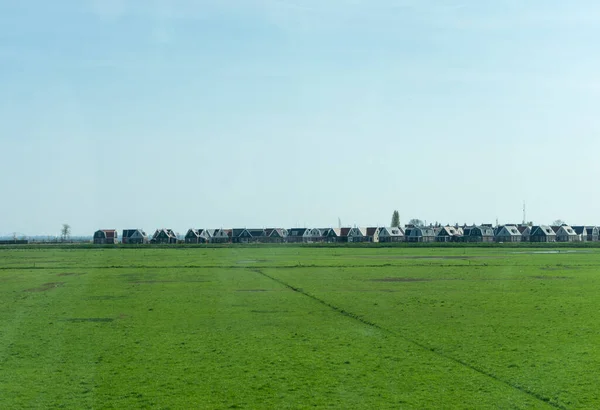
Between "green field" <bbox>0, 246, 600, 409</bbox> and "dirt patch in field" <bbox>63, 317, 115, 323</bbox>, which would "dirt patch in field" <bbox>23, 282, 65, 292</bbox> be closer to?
"green field" <bbox>0, 246, 600, 409</bbox>

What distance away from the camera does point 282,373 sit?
19.7m

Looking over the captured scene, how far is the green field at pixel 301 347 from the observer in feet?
56.6

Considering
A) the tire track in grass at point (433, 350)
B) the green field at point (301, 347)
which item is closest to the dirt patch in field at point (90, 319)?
the green field at point (301, 347)

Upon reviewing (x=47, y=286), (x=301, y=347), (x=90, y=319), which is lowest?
(x=301, y=347)

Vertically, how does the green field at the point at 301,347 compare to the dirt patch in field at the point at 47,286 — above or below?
below

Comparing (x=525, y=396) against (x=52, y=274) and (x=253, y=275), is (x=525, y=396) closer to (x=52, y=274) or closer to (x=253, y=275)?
(x=253, y=275)

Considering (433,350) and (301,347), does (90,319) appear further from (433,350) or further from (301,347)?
(433,350)

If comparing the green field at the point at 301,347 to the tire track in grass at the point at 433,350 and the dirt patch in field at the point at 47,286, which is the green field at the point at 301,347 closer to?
the tire track in grass at the point at 433,350

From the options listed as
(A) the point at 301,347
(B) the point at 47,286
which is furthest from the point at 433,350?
(B) the point at 47,286

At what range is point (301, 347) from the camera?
23.7 meters

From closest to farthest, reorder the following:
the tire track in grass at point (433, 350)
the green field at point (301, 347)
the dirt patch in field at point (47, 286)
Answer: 1. the tire track in grass at point (433, 350)
2. the green field at point (301, 347)
3. the dirt patch in field at point (47, 286)

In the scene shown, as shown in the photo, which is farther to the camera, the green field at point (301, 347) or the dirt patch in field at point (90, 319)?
the dirt patch in field at point (90, 319)

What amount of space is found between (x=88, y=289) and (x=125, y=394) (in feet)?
100

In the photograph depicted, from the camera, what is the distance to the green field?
1725 centimetres
